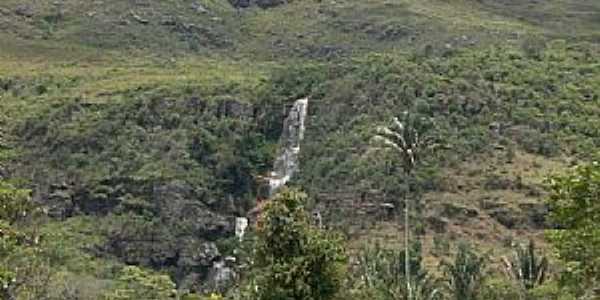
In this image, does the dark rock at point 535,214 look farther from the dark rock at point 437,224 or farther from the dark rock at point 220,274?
the dark rock at point 220,274

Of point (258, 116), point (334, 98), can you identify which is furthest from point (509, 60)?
point (258, 116)

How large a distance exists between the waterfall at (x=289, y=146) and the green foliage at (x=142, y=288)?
5260 cm

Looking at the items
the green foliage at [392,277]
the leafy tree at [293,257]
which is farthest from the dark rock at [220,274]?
the leafy tree at [293,257]

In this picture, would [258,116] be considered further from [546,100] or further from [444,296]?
[444,296]

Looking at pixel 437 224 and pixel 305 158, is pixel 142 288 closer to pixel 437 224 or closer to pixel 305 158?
pixel 437 224

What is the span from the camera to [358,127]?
120938 millimetres

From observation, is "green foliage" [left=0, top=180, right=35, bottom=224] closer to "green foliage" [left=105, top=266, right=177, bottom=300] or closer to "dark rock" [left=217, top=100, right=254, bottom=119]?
"green foliage" [left=105, top=266, right=177, bottom=300]

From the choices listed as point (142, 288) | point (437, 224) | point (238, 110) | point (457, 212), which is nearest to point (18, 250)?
point (142, 288)

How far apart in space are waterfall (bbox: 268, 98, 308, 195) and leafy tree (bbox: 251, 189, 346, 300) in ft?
290

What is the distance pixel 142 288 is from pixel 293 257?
36330 millimetres

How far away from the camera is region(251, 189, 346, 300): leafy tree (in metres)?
→ 35.2

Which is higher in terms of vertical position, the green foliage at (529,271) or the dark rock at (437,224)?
the green foliage at (529,271)

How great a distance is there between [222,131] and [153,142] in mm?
9154

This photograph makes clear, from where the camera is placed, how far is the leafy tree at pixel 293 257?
35.2 m
